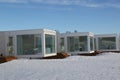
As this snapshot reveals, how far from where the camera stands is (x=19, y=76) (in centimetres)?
1082

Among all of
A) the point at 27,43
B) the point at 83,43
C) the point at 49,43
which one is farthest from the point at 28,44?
the point at 83,43

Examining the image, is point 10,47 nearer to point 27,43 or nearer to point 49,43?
point 27,43

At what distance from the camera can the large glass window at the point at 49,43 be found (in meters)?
21.3

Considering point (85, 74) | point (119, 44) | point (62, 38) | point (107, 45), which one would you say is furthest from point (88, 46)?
point (85, 74)

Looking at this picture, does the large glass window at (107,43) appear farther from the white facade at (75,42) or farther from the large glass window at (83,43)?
the large glass window at (83,43)

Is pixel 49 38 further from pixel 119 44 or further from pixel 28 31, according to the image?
pixel 119 44

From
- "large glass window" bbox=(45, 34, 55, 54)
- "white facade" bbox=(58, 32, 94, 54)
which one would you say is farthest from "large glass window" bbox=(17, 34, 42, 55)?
"white facade" bbox=(58, 32, 94, 54)

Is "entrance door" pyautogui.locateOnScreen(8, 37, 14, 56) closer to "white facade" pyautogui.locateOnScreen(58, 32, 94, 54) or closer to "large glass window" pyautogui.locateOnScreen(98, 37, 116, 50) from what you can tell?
"white facade" pyautogui.locateOnScreen(58, 32, 94, 54)

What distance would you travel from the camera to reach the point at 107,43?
3297 centimetres

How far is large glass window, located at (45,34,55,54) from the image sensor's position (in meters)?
21.3

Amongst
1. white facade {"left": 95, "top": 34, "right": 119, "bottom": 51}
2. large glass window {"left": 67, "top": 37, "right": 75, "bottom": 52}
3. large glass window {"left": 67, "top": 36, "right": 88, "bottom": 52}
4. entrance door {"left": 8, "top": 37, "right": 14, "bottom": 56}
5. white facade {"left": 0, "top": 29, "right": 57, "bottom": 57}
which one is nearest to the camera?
white facade {"left": 0, "top": 29, "right": 57, "bottom": 57}

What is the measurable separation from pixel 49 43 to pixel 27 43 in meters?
1.97

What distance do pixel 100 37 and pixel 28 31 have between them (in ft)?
47.9

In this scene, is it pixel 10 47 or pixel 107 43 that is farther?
pixel 107 43
